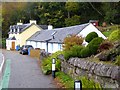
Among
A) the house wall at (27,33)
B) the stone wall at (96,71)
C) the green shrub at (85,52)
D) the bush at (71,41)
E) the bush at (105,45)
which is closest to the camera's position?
the stone wall at (96,71)

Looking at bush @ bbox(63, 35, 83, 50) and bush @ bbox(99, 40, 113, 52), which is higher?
bush @ bbox(63, 35, 83, 50)

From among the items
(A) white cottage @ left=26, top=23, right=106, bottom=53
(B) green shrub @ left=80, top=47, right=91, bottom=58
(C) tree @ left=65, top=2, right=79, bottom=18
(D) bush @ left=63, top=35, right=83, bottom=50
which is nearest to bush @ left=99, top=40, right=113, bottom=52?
(B) green shrub @ left=80, top=47, right=91, bottom=58

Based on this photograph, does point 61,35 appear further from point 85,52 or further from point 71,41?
point 85,52

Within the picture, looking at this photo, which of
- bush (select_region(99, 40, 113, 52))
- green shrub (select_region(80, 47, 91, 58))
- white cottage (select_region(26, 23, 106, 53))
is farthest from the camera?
white cottage (select_region(26, 23, 106, 53))

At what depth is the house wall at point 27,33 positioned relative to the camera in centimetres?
5100

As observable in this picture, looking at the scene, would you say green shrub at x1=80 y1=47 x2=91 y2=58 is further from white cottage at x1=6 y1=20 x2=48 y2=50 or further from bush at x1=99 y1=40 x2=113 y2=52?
white cottage at x1=6 y1=20 x2=48 y2=50

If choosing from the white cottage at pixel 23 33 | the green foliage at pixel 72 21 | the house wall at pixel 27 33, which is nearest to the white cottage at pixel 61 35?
the green foliage at pixel 72 21

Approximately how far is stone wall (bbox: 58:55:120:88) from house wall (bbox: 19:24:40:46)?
126 ft

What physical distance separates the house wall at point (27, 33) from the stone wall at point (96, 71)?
126 ft

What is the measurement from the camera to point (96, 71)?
Answer: 27.9 ft

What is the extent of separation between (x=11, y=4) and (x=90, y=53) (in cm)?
5440

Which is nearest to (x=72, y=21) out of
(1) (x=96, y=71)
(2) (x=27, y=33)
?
(2) (x=27, y=33)

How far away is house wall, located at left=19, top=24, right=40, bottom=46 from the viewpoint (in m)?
51.0

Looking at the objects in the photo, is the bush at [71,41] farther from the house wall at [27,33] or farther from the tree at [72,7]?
the house wall at [27,33]
